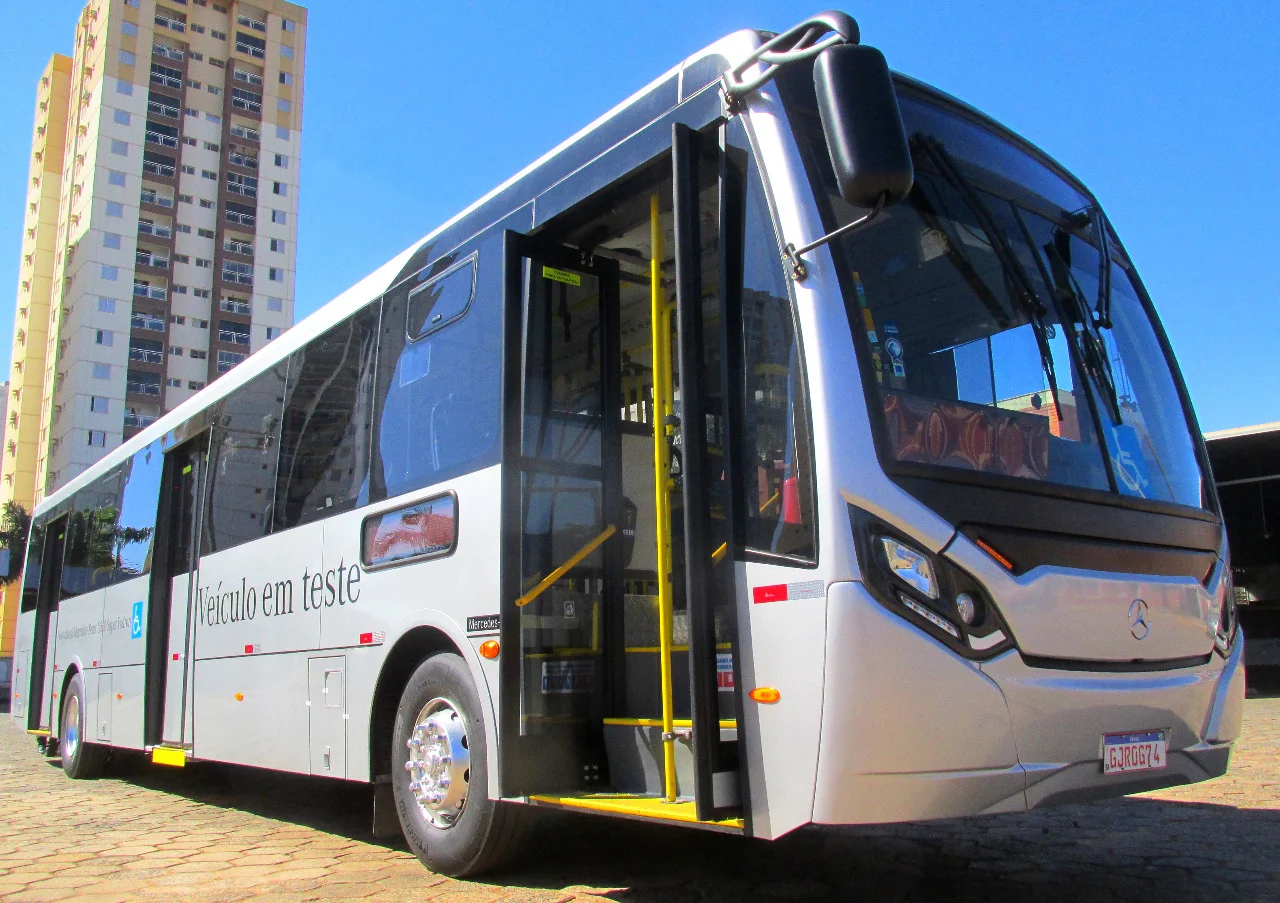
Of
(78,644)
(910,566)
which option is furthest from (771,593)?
(78,644)

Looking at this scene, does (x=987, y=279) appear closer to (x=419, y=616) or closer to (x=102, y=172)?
(x=419, y=616)

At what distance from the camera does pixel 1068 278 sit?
4.48 metres

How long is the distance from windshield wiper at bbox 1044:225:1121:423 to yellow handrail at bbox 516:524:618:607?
2147 millimetres

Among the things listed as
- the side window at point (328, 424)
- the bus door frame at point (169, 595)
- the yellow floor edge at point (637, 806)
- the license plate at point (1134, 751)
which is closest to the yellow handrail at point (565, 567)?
the yellow floor edge at point (637, 806)

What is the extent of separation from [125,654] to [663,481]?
22.9ft

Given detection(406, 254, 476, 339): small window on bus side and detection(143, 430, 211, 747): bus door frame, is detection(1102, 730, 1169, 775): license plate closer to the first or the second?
detection(406, 254, 476, 339): small window on bus side

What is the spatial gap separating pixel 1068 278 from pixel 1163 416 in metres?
0.69

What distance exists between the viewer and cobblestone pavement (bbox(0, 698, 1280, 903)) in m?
4.61

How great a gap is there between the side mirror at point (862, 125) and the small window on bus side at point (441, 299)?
2.39 m

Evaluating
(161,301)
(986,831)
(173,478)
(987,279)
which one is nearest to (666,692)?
(987,279)

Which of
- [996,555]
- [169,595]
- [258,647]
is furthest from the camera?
[169,595]

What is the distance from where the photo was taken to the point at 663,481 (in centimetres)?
430

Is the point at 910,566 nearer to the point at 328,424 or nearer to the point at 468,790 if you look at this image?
the point at 468,790

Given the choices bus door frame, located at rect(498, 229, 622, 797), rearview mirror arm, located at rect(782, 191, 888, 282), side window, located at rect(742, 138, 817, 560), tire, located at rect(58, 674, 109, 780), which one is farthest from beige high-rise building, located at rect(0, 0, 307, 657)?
rearview mirror arm, located at rect(782, 191, 888, 282)
